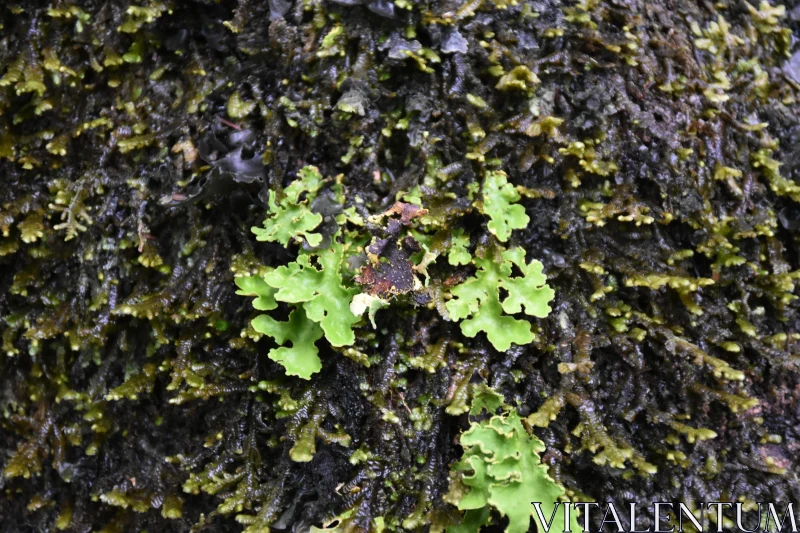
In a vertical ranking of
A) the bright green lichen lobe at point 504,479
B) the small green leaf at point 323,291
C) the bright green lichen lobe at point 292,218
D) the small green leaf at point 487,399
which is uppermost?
the bright green lichen lobe at point 292,218

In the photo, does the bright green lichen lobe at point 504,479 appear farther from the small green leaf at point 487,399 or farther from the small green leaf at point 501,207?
the small green leaf at point 501,207

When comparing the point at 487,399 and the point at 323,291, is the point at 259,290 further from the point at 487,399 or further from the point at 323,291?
the point at 487,399

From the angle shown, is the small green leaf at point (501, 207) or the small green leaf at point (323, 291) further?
the small green leaf at point (501, 207)

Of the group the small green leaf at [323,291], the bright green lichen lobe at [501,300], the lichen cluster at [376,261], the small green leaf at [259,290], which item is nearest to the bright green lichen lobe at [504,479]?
the lichen cluster at [376,261]

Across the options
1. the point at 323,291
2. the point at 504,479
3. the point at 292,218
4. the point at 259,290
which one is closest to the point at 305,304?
the point at 323,291

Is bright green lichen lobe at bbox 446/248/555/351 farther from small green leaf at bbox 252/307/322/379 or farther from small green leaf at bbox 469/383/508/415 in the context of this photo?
small green leaf at bbox 252/307/322/379
